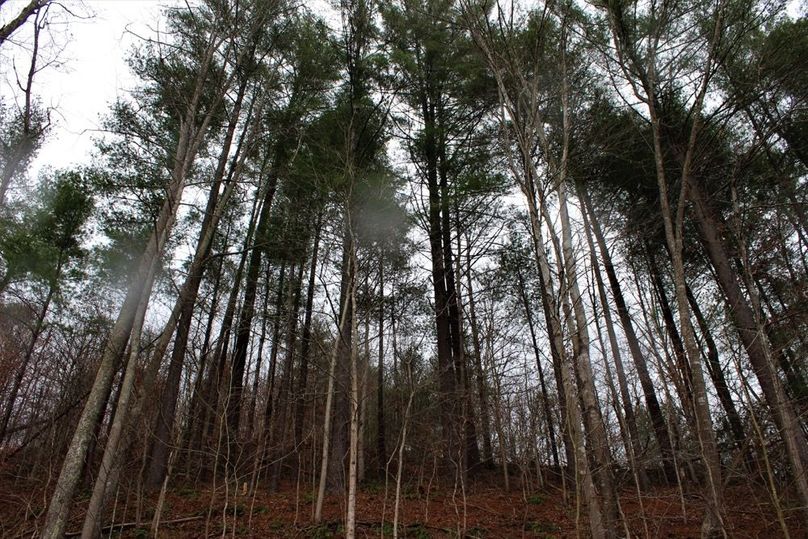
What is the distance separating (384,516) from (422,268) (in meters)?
4.59

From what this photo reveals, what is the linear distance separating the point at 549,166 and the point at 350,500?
3734 millimetres

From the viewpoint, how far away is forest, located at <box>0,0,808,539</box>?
4621mm

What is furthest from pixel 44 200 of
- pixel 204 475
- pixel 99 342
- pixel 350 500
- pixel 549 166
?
pixel 549 166

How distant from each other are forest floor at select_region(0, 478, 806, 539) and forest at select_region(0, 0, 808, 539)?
0.08m

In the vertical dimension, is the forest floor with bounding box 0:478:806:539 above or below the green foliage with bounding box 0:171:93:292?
below

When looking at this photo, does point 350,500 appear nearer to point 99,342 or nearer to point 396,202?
point 396,202

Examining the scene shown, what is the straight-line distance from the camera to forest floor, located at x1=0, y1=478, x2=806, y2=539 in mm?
5949

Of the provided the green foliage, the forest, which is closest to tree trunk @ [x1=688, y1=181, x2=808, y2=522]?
the forest

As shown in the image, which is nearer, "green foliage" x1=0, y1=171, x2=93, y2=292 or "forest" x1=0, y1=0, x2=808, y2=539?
"forest" x1=0, y1=0, x2=808, y2=539

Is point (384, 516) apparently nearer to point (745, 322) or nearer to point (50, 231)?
point (745, 322)

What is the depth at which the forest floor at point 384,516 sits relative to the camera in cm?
595

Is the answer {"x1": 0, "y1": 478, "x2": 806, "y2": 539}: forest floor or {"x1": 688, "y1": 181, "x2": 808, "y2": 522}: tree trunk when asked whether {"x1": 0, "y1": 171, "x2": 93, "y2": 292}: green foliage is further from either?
{"x1": 688, "y1": 181, "x2": 808, "y2": 522}: tree trunk

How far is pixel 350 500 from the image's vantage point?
4301mm

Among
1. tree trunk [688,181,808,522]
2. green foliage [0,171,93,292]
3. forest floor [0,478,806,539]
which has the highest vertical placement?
green foliage [0,171,93,292]
